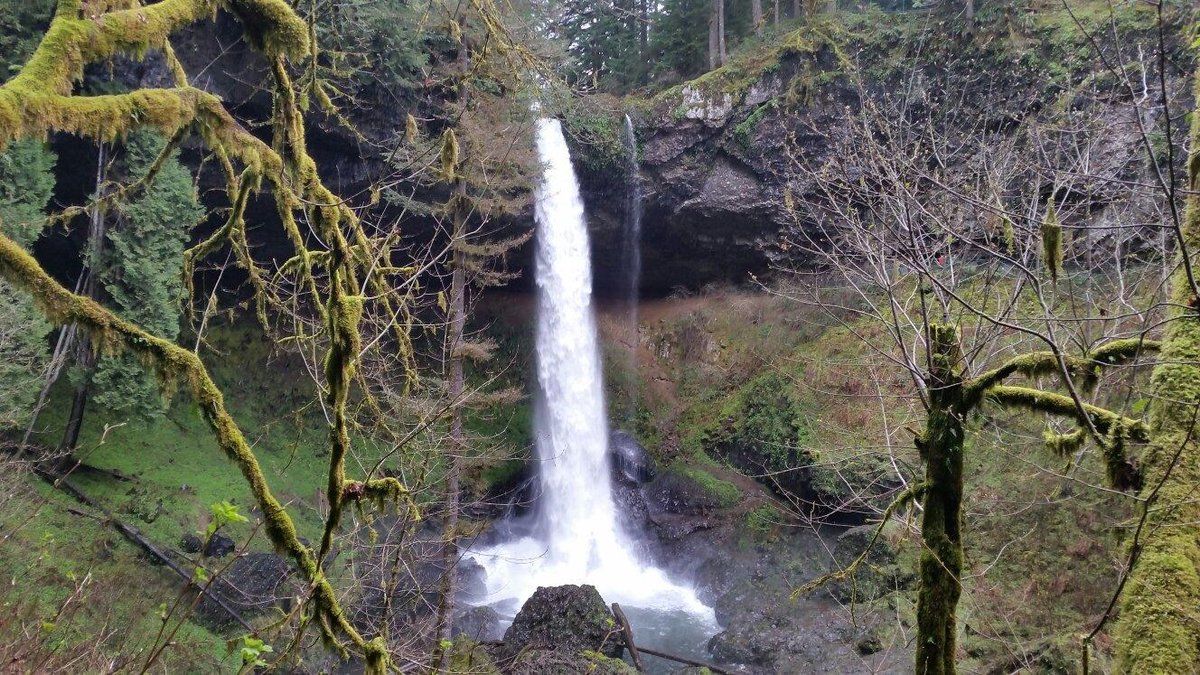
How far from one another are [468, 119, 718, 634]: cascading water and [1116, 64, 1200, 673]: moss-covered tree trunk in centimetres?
1042

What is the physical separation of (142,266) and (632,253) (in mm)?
11331

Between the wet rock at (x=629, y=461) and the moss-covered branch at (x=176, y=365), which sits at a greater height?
the moss-covered branch at (x=176, y=365)

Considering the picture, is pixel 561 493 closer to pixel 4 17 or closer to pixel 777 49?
pixel 777 49

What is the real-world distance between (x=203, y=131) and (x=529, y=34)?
598 centimetres

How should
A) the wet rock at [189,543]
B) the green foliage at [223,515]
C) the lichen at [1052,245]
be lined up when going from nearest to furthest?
the green foliage at [223,515] < the lichen at [1052,245] < the wet rock at [189,543]

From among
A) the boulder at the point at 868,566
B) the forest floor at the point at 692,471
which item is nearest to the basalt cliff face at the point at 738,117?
the forest floor at the point at 692,471

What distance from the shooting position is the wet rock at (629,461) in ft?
50.1

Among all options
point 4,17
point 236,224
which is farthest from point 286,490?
point 236,224

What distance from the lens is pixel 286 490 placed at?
526 inches

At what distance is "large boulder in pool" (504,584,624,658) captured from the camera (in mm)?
8836

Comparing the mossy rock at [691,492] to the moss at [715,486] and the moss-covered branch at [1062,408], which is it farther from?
the moss-covered branch at [1062,408]

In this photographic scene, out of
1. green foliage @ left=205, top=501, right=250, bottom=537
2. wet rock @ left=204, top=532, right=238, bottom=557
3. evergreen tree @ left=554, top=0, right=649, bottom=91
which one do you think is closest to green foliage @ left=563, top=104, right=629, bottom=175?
evergreen tree @ left=554, top=0, right=649, bottom=91

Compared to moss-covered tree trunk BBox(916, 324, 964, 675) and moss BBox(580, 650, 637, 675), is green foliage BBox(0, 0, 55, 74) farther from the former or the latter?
moss-covered tree trunk BBox(916, 324, 964, 675)

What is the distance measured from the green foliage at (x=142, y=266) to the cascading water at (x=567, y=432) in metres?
6.48
